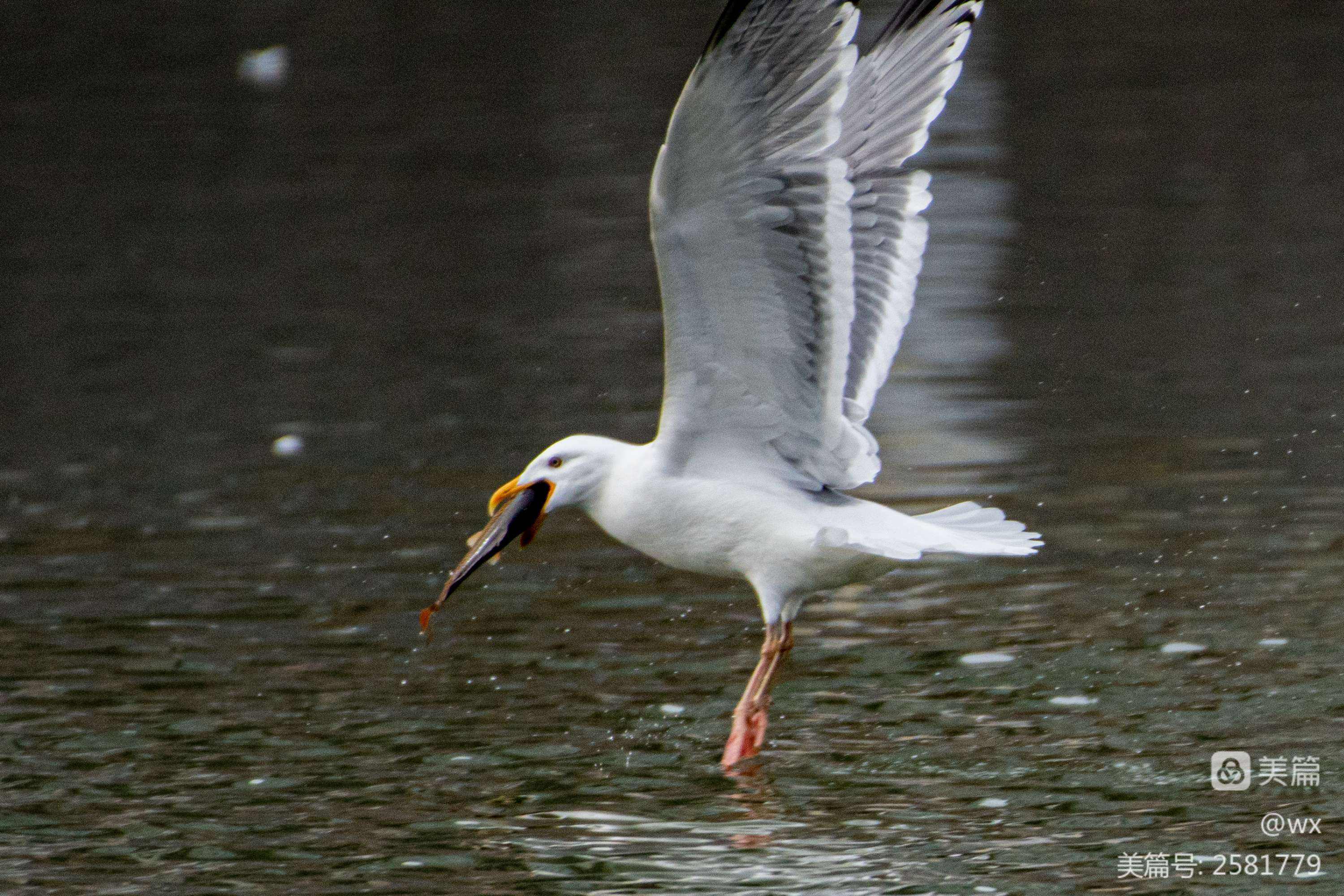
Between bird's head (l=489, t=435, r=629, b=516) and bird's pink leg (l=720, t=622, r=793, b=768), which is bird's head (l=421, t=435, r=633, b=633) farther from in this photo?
bird's pink leg (l=720, t=622, r=793, b=768)

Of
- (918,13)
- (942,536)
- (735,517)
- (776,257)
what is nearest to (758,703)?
(735,517)

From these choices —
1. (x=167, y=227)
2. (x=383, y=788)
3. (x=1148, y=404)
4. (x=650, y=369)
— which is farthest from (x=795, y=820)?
(x=167, y=227)

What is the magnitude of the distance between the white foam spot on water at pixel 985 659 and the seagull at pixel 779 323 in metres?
0.63

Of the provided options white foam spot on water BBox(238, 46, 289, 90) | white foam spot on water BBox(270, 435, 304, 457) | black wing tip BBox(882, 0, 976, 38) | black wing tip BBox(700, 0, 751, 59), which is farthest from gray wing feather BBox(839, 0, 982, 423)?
white foam spot on water BBox(238, 46, 289, 90)

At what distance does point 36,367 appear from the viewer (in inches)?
492

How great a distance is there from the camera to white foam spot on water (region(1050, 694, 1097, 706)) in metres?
6.47

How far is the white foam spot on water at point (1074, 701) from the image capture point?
6.47m

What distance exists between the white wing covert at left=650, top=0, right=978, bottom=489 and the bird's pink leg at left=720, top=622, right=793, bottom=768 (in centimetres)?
43

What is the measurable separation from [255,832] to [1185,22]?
21.0 meters

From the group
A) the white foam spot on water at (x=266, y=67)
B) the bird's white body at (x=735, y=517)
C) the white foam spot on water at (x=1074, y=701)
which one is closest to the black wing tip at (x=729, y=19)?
the bird's white body at (x=735, y=517)

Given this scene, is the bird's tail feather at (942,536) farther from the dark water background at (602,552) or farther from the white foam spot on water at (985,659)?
the white foam spot on water at (985,659)

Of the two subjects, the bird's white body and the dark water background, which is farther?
the bird's white body

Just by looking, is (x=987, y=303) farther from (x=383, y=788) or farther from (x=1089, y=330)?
(x=383, y=788)

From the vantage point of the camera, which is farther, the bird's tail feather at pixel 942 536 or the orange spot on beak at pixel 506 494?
the orange spot on beak at pixel 506 494
